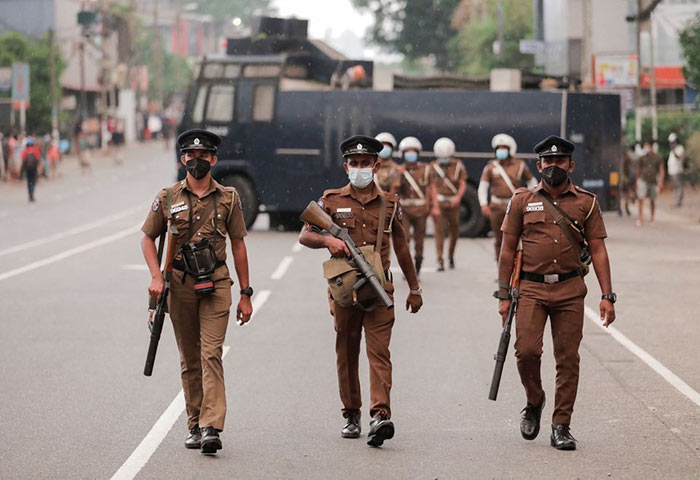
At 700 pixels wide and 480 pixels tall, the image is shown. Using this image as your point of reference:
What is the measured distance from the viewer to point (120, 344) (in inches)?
484

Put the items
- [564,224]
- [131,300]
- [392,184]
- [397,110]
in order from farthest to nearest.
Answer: [397,110] → [392,184] → [131,300] → [564,224]

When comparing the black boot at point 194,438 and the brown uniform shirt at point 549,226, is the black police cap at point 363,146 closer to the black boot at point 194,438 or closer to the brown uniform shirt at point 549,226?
the brown uniform shirt at point 549,226

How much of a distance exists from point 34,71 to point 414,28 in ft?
83.6

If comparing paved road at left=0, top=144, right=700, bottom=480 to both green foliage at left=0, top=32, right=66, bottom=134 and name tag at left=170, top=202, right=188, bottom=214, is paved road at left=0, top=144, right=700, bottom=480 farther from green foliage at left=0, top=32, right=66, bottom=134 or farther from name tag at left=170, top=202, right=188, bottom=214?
green foliage at left=0, top=32, right=66, bottom=134

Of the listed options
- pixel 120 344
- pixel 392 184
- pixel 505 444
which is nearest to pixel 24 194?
pixel 392 184

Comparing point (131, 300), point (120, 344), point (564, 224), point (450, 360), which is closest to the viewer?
point (564, 224)

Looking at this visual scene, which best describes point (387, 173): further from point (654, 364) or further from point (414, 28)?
point (414, 28)

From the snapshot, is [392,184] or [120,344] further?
[392,184]

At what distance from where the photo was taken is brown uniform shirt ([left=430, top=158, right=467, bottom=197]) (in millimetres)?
19906

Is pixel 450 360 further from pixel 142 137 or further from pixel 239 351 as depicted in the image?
pixel 142 137

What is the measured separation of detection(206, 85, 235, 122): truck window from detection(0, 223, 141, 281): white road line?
2.88 metres

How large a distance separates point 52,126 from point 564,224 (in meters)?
54.7

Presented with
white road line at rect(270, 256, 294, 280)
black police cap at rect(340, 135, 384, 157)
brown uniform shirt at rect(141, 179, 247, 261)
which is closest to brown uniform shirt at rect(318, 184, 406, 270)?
black police cap at rect(340, 135, 384, 157)

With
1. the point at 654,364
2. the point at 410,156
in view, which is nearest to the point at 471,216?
the point at 410,156
